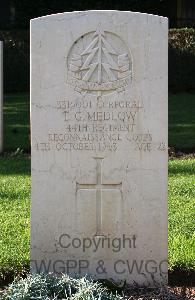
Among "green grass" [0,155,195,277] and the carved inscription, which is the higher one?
the carved inscription

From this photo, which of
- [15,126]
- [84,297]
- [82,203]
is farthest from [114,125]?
[15,126]

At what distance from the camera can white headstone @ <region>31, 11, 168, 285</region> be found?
531 centimetres

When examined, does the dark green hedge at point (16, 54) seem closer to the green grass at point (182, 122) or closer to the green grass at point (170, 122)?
the green grass at point (170, 122)

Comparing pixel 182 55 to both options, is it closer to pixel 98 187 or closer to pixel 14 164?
pixel 14 164

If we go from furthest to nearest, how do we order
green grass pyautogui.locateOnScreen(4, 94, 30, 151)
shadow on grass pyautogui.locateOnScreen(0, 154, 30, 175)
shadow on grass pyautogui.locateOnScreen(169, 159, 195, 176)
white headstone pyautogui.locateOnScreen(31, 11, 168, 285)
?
green grass pyautogui.locateOnScreen(4, 94, 30, 151)
shadow on grass pyautogui.locateOnScreen(0, 154, 30, 175)
shadow on grass pyautogui.locateOnScreen(169, 159, 195, 176)
white headstone pyautogui.locateOnScreen(31, 11, 168, 285)

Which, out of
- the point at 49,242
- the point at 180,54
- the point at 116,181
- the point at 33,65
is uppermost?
the point at 180,54

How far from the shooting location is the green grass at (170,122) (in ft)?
42.1

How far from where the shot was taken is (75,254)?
5398mm

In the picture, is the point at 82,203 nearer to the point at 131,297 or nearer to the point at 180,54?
the point at 131,297

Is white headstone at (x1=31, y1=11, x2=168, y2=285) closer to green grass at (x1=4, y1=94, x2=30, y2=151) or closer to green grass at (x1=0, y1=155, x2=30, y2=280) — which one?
green grass at (x1=0, y1=155, x2=30, y2=280)

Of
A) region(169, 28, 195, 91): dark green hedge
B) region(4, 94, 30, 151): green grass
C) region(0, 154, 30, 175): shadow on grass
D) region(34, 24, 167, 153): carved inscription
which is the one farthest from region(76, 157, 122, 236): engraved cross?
region(169, 28, 195, 91): dark green hedge

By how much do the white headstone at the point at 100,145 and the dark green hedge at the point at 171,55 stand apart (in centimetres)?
1489

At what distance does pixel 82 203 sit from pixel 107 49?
113cm

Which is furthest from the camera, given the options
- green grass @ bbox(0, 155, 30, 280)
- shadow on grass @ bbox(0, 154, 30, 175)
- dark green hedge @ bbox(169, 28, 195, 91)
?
dark green hedge @ bbox(169, 28, 195, 91)
